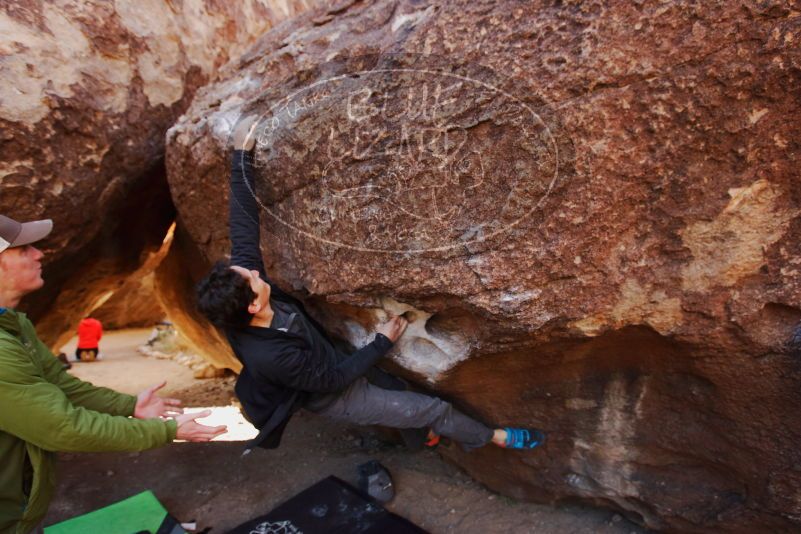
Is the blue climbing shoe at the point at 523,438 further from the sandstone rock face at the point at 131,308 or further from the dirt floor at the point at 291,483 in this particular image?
the sandstone rock face at the point at 131,308

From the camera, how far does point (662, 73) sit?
1594mm

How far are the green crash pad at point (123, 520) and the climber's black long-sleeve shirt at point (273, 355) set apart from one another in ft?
3.03

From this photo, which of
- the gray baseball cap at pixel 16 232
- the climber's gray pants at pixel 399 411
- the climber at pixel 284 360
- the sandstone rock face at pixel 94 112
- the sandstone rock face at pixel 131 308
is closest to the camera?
the gray baseball cap at pixel 16 232

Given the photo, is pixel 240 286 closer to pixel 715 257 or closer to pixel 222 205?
pixel 222 205

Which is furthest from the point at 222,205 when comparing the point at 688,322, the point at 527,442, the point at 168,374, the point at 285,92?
the point at 168,374

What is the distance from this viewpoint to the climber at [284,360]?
1.93 m

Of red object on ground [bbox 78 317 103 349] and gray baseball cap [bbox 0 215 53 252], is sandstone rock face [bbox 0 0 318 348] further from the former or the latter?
red object on ground [bbox 78 317 103 349]

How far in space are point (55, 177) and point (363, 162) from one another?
5.86ft

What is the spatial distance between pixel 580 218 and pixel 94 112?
2.57 m

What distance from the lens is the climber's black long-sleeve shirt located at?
195cm

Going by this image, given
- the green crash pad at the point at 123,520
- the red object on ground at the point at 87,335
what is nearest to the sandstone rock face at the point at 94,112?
the green crash pad at the point at 123,520

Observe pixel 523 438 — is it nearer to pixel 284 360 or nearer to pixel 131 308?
pixel 284 360

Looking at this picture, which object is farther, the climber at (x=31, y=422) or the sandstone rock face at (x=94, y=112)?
the sandstone rock face at (x=94, y=112)

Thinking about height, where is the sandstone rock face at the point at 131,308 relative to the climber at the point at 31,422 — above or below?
below
